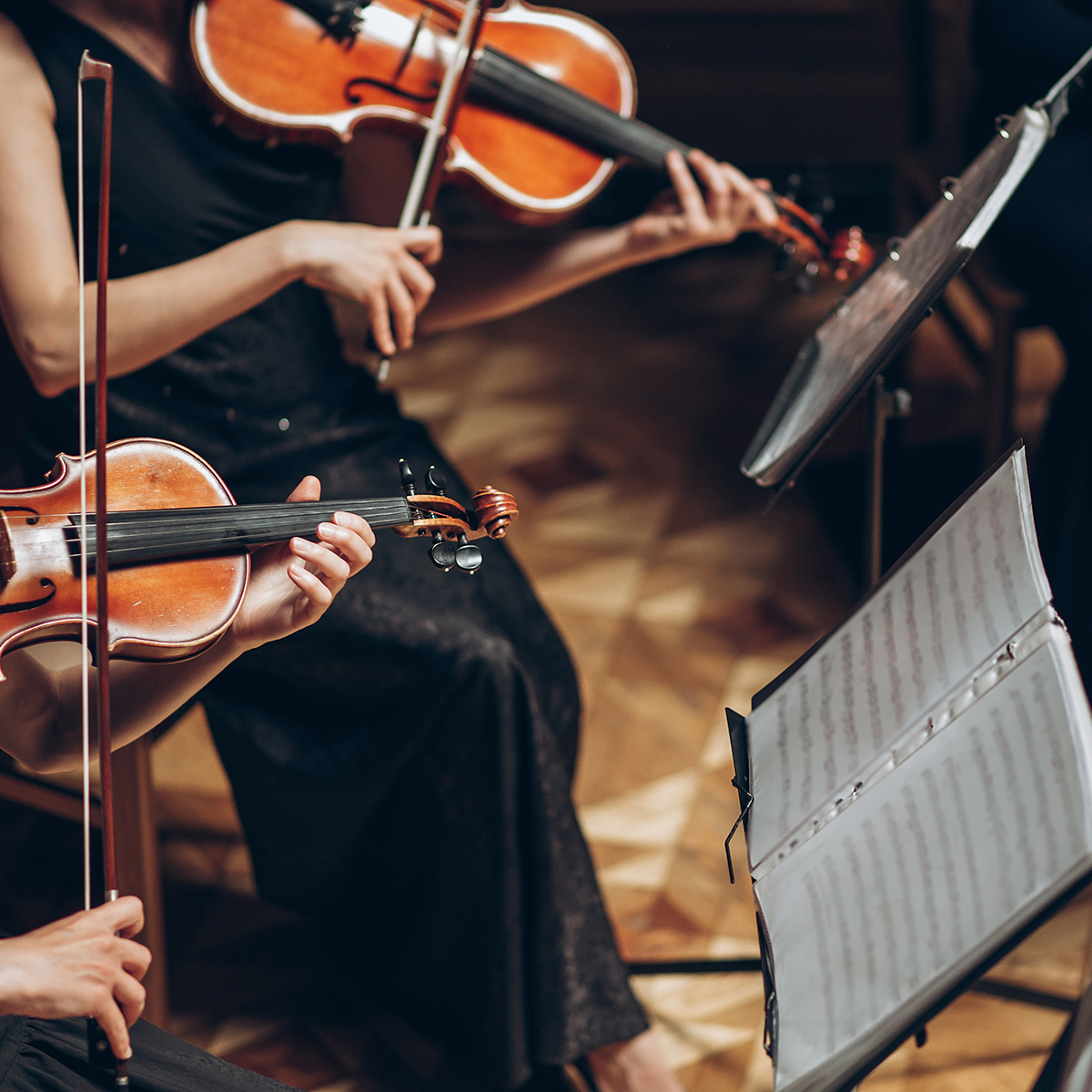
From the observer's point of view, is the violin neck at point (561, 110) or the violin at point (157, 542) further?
the violin neck at point (561, 110)

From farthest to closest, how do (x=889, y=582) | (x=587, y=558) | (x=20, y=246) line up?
(x=587, y=558) → (x=20, y=246) → (x=889, y=582)

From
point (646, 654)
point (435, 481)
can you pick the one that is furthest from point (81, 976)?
point (646, 654)

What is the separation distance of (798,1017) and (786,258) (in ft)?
2.50

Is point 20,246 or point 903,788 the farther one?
point 20,246

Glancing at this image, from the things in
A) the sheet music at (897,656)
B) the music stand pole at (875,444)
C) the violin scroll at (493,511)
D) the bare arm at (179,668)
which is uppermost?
the music stand pole at (875,444)

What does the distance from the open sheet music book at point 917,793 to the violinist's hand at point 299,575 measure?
0.27m

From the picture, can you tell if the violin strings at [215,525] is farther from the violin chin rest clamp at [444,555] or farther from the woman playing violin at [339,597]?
the woman playing violin at [339,597]

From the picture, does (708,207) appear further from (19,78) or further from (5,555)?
(5,555)

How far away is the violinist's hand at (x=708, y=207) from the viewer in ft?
3.91

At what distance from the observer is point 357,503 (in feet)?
2.79

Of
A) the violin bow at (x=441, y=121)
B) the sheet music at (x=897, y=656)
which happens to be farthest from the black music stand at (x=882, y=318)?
the violin bow at (x=441, y=121)

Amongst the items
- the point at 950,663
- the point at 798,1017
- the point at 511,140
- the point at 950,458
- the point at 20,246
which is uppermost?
the point at 950,458

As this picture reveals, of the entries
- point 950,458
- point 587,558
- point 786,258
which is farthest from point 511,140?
point 950,458

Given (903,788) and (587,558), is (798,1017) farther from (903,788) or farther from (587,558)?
(587,558)
